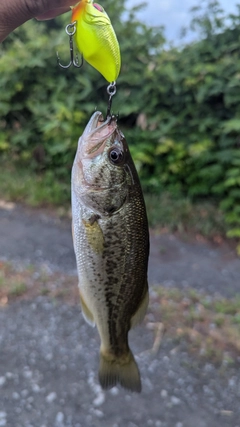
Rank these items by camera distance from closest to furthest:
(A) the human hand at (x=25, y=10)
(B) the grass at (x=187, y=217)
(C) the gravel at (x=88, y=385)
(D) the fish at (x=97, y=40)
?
(D) the fish at (x=97, y=40) < (A) the human hand at (x=25, y=10) < (C) the gravel at (x=88, y=385) < (B) the grass at (x=187, y=217)

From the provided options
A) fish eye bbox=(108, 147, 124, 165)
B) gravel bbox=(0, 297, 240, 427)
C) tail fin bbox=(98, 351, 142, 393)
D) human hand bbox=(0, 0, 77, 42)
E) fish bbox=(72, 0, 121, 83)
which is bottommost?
gravel bbox=(0, 297, 240, 427)

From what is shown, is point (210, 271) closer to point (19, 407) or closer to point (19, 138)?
point (19, 407)

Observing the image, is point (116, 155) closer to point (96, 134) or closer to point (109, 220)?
point (96, 134)

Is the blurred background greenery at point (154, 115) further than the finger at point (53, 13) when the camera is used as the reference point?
Yes

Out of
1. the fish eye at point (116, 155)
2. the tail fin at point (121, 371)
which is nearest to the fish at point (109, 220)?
the fish eye at point (116, 155)

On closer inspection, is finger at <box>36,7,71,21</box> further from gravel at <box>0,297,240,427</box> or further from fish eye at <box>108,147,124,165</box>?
gravel at <box>0,297,240,427</box>

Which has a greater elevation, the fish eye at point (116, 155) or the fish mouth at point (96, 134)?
the fish mouth at point (96, 134)

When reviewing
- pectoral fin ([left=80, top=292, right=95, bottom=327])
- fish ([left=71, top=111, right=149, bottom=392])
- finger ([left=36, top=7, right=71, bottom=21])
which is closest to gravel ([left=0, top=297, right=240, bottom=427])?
pectoral fin ([left=80, top=292, right=95, bottom=327])

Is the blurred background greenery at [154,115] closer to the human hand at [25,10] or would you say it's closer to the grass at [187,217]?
the grass at [187,217]
